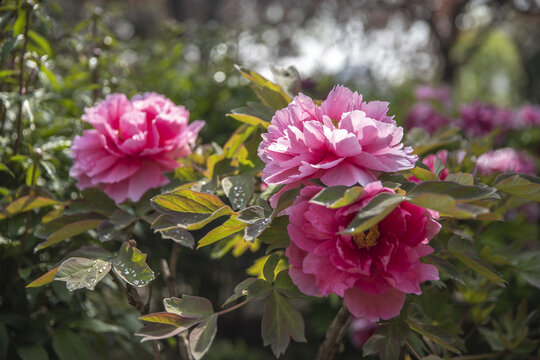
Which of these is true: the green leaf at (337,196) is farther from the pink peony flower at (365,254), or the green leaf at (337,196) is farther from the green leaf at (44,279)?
the green leaf at (44,279)

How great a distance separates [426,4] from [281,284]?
7.15 metres

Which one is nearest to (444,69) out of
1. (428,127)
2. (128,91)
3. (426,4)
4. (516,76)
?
(426,4)

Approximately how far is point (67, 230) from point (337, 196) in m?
0.56

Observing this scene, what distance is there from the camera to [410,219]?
2.07ft

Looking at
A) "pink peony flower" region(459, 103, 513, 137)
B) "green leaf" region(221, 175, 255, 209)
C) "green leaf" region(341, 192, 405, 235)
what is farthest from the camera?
"pink peony flower" region(459, 103, 513, 137)

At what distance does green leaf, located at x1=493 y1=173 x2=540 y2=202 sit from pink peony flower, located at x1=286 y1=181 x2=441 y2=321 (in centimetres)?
18

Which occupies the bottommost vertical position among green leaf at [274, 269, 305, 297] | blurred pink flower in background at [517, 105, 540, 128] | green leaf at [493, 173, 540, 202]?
blurred pink flower in background at [517, 105, 540, 128]

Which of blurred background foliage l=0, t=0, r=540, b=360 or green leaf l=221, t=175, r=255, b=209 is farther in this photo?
blurred background foliage l=0, t=0, r=540, b=360

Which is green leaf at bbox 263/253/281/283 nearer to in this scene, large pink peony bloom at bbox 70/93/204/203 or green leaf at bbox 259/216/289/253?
green leaf at bbox 259/216/289/253

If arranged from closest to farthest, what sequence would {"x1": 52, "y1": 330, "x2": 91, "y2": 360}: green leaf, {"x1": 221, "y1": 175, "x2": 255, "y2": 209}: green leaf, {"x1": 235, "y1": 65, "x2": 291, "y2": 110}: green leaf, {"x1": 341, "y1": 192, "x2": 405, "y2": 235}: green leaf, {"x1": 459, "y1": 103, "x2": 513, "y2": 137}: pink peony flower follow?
{"x1": 341, "y1": 192, "x2": 405, "y2": 235}: green leaf
{"x1": 221, "y1": 175, "x2": 255, "y2": 209}: green leaf
{"x1": 235, "y1": 65, "x2": 291, "y2": 110}: green leaf
{"x1": 52, "y1": 330, "x2": 91, "y2": 360}: green leaf
{"x1": 459, "y1": 103, "x2": 513, "y2": 137}: pink peony flower

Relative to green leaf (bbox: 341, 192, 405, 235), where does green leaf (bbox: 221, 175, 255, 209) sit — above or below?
below

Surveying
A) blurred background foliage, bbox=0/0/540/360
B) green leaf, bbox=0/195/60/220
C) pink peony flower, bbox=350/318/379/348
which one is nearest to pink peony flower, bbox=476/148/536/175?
blurred background foliage, bbox=0/0/540/360

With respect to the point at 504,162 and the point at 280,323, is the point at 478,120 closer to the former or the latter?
the point at 504,162

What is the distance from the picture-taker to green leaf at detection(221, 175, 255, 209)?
2.61 ft
